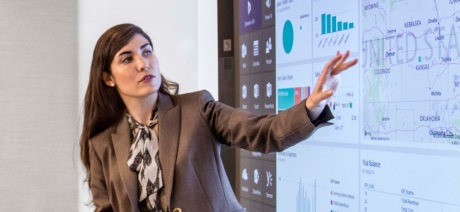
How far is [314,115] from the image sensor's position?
3.79ft

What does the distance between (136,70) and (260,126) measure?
1.27 feet

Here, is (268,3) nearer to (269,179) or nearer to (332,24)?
(332,24)

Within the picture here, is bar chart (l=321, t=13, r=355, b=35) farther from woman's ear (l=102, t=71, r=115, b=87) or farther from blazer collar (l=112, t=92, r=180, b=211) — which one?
woman's ear (l=102, t=71, r=115, b=87)

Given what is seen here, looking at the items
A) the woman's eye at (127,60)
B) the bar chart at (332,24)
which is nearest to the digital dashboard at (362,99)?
the bar chart at (332,24)

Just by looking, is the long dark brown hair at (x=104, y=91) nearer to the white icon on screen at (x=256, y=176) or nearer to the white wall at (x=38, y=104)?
the white icon on screen at (x=256, y=176)

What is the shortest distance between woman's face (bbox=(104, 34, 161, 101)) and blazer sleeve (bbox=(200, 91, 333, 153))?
0.44 feet

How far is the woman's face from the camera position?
150 cm

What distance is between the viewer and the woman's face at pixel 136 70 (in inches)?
59.0

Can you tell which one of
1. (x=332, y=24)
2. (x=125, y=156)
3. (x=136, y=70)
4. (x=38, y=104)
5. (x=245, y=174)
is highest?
(x=332, y=24)

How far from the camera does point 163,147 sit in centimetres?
147

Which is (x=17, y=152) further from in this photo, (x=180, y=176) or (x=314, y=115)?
(x=314, y=115)

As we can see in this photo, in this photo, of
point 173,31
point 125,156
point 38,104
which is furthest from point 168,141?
point 38,104

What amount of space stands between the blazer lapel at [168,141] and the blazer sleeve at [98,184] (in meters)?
0.21

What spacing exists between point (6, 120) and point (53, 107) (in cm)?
20
